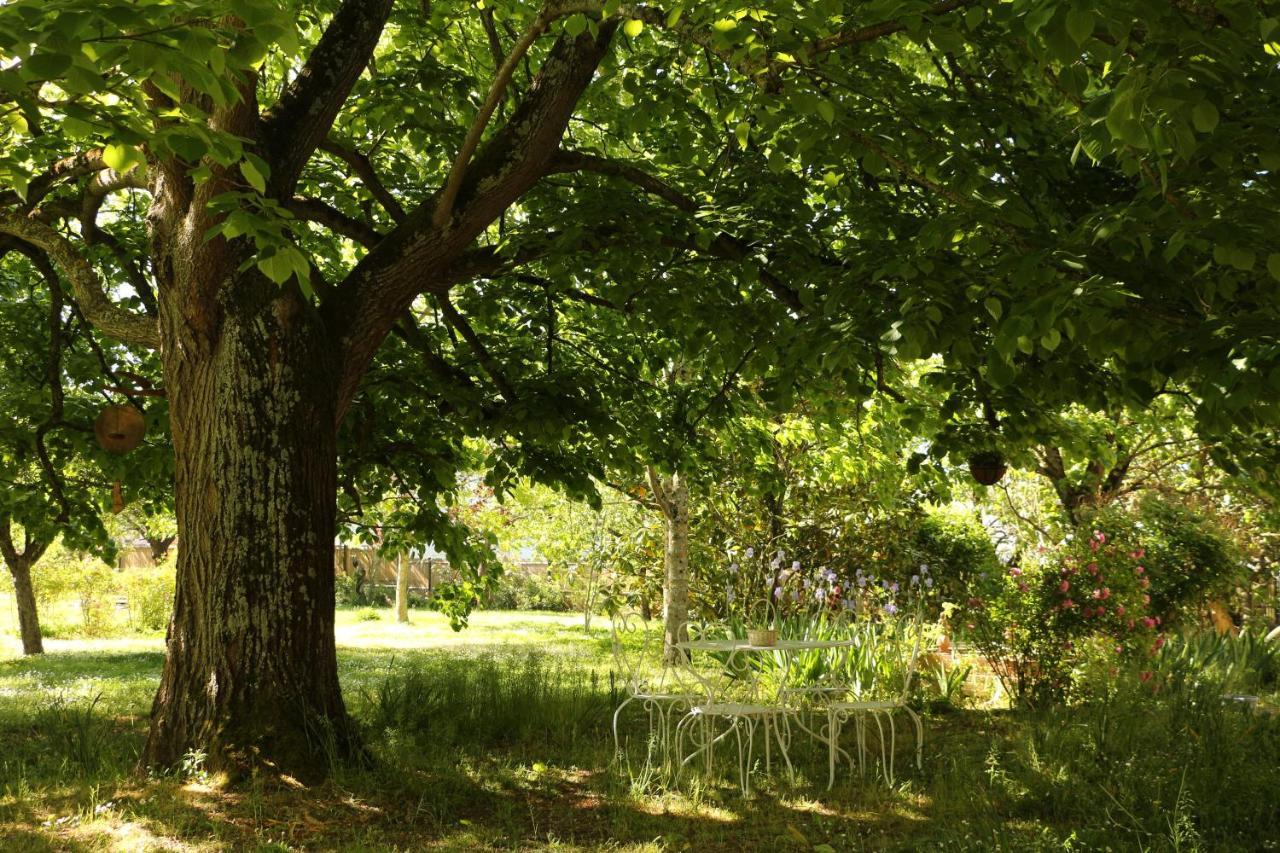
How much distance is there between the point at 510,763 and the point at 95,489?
22.8 ft

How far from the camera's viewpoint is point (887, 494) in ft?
37.3

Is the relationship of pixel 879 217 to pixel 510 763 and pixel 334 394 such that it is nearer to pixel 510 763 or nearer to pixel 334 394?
pixel 334 394

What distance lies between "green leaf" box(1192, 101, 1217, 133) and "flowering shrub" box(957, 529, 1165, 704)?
6934mm

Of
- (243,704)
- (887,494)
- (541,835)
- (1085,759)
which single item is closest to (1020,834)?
(1085,759)

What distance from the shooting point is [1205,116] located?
2969 millimetres

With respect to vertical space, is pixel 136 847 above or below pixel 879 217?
below

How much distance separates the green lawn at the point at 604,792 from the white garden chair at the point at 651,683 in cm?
27

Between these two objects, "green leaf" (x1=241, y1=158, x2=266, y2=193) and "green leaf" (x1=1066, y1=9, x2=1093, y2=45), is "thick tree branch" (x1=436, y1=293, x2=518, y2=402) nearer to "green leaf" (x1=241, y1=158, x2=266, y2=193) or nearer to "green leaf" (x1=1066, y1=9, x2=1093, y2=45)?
"green leaf" (x1=241, y1=158, x2=266, y2=193)

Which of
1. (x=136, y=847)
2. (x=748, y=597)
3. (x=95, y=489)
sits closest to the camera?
(x=136, y=847)

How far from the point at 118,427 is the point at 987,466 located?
19.7ft

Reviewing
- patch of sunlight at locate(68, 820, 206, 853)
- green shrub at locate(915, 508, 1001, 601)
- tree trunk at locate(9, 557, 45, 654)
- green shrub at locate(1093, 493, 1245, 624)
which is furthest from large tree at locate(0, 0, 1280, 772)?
tree trunk at locate(9, 557, 45, 654)

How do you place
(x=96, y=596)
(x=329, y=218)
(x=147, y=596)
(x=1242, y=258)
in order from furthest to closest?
1. (x=147, y=596)
2. (x=96, y=596)
3. (x=329, y=218)
4. (x=1242, y=258)

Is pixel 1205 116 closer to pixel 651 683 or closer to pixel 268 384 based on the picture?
pixel 268 384

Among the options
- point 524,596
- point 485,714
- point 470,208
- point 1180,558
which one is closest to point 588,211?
point 470,208
